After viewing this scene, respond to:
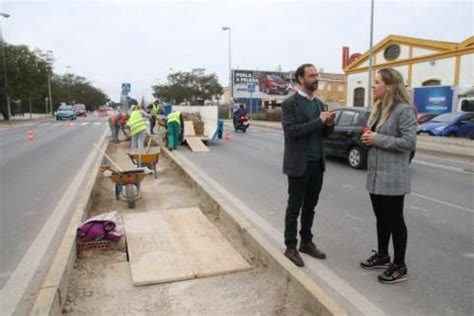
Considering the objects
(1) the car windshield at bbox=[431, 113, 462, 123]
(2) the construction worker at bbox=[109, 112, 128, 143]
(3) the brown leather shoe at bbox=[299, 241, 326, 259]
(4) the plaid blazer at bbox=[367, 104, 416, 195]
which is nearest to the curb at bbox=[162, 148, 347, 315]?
(3) the brown leather shoe at bbox=[299, 241, 326, 259]

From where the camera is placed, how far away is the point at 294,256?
14.5ft

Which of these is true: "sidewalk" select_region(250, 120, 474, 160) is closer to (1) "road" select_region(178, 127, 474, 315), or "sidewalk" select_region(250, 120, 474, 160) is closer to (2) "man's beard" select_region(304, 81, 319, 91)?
(1) "road" select_region(178, 127, 474, 315)

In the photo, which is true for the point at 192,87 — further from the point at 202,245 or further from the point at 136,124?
the point at 202,245

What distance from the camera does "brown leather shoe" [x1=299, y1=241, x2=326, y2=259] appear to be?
15.5ft

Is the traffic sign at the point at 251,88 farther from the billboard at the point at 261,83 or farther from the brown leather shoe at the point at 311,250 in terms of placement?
→ the brown leather shoe at the point at 311,250

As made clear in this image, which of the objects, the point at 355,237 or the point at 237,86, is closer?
the point at 355,237

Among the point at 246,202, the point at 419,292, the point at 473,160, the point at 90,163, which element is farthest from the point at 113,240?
the point at 473,160

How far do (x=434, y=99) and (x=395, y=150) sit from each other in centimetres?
2765

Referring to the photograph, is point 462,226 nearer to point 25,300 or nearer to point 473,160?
point 25,300

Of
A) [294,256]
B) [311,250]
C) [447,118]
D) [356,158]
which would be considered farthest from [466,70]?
[294,256]

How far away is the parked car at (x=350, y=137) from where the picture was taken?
11.1 metres

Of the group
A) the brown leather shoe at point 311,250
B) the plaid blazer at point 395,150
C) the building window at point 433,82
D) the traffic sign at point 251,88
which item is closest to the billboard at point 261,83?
the traffic sign at point 251,88

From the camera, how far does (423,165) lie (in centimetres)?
1229

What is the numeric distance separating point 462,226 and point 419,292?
259 cm
